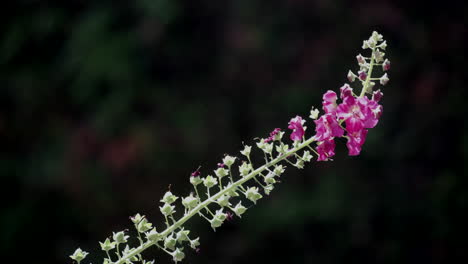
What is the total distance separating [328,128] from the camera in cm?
188

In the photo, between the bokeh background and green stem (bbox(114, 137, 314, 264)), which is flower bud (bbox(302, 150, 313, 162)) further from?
the bokeh background

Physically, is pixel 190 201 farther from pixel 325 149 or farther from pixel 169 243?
pixel 325 149

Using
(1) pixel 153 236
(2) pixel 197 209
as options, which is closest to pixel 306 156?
(2) pixel 197 209

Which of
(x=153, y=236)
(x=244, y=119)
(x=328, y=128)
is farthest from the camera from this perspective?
(x=244, y=119)

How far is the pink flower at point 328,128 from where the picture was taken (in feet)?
6.15

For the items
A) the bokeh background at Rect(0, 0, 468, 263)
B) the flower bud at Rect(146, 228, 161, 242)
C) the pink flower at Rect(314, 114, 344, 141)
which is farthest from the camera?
the bokeh background at Rect(0, 0, 468, 263)

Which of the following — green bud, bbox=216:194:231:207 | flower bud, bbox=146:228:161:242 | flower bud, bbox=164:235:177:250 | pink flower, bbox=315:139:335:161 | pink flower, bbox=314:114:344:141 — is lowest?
flower bud, bbox=164:235:177:250

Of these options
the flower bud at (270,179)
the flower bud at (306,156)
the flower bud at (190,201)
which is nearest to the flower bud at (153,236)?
the flower bud at (190,201)

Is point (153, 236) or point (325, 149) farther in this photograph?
point (325, 149)

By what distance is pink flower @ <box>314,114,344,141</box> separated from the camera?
1875 mm

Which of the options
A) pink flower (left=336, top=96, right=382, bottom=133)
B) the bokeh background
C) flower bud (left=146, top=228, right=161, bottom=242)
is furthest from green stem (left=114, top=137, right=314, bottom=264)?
the bokeh background

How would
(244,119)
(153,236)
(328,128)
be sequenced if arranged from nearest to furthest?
(153,236) → (328,128) → (244,119)

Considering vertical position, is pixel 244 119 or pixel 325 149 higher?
pixel 244 119

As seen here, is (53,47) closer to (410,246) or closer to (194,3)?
(194,3)
